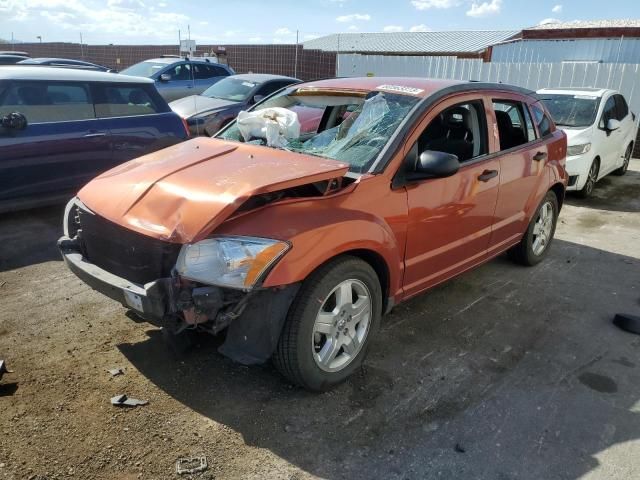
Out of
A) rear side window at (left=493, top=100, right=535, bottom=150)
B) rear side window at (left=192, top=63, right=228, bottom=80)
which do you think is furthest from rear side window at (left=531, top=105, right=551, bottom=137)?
rear side window at (left=192, top=63, right=228, bottom=80)

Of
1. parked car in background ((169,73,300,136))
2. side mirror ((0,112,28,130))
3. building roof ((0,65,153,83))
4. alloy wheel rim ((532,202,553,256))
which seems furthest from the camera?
parked car in background ((169,73,300,136))

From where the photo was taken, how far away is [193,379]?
3.16m

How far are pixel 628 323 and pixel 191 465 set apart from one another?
11.0ft

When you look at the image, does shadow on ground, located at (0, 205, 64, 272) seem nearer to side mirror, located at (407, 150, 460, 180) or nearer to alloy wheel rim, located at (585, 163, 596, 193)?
side mirror, located at (407, 150, 460, 180)

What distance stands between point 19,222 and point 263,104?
11.2ft

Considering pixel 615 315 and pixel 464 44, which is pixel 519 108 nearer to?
pixel 615 315

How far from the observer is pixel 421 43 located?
93.1 ft

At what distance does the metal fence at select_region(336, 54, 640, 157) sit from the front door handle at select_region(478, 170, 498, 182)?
406 inches

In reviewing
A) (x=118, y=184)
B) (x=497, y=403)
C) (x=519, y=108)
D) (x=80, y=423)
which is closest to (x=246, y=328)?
(x=80, y=423)

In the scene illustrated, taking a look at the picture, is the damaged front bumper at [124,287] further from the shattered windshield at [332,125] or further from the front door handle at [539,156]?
the front door handle at [539,156]

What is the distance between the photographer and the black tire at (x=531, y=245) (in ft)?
16.5

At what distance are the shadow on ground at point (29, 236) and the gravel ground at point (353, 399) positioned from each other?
0.44 meters

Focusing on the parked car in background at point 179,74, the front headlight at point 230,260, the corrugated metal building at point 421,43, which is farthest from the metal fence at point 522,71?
the front headlight at point 230,260

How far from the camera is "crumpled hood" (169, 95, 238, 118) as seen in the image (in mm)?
9477
